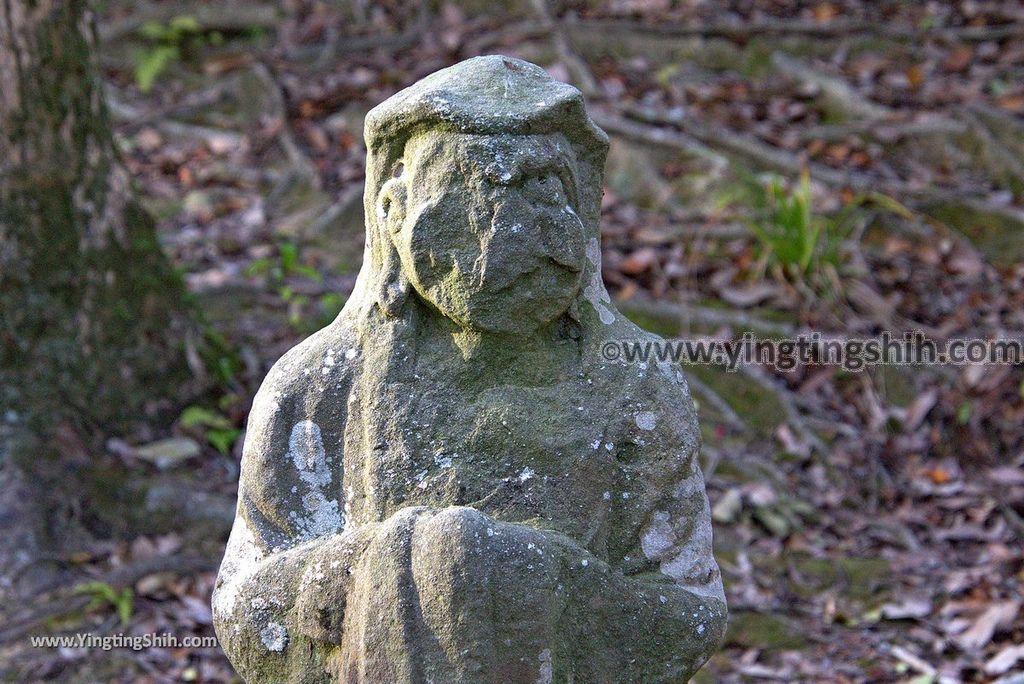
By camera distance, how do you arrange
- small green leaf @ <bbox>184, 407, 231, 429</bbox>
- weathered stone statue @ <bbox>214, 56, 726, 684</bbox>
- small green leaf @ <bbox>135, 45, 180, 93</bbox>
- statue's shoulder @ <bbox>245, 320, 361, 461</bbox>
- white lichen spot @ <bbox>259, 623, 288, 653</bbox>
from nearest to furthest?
weathered stone statue @ <bbox>214, 56, 726, 684</bbox> → white lichen spot @ <bbox>259, 623, 288, 653</bbox> → statue's shoulder @ <bbox>245, 320, 361, 461</bbox> → small green leaf @ <bbox>184, 407, 231, 429</bbox> → small green leaf @ <bbox>135, 45, 180, 93</bbox>

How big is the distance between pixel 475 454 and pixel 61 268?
9.62 ft

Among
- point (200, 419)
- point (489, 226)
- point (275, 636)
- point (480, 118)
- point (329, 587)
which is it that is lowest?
point (200, 419)

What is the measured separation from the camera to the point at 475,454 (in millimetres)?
2369

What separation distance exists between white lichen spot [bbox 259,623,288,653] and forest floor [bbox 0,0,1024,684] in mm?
1983

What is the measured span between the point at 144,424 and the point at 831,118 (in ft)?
16.1

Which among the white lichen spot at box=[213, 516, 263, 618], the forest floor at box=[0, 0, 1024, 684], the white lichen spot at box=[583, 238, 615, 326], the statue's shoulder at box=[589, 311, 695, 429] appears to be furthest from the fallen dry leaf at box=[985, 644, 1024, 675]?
the white lichen spot at box=[213, 516, 263, 618]

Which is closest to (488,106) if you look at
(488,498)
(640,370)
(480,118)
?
(480,118)

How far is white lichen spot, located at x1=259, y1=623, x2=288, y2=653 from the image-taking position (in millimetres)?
2315

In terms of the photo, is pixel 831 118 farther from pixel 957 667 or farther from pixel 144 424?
pixel 144 424

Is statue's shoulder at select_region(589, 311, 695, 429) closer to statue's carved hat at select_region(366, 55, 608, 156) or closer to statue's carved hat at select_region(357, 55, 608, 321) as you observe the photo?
statue's carved hat at select_region(357, 55, 608, 321)

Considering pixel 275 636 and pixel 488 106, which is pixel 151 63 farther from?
pixel 275 636

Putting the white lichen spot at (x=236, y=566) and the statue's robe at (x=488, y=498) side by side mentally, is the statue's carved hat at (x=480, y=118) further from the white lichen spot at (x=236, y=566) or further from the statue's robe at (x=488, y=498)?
the white lichen spot at (x=236, y=566)

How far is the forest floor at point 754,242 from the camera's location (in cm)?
456

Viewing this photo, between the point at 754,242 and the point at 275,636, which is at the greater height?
the point at 275,636
